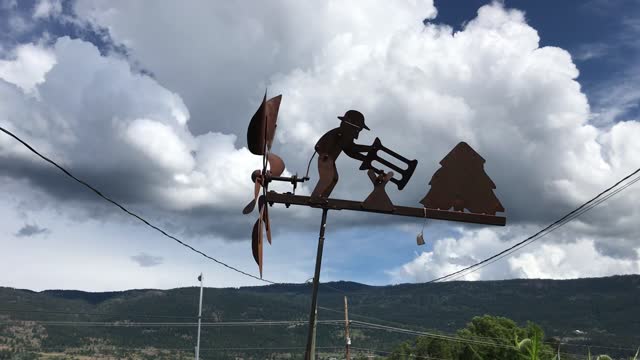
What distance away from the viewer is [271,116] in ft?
25.0

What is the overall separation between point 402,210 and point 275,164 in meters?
1.73

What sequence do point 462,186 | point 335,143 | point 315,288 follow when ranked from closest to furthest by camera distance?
point 315,288 → point 335,143 → point 462,186

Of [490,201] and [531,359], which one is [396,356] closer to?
[490,201]

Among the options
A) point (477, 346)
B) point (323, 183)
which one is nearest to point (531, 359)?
point (323, 183)

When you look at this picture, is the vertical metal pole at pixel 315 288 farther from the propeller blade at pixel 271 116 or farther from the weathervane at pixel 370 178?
the propeller blade at pixel 271 116

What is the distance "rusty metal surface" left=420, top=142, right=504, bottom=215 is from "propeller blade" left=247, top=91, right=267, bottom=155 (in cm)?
242

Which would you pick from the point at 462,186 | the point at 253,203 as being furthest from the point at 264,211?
the point at 462,186

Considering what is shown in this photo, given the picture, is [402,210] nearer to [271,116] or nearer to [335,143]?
[335,143]

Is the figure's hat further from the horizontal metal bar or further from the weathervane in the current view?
the horizontal metal bar

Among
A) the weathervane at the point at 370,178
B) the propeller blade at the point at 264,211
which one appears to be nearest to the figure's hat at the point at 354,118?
the weathervane at the point at 370,178

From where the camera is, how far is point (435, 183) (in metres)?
8.65

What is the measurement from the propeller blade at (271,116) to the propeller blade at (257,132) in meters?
0.15

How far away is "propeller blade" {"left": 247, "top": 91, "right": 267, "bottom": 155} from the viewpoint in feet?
23.3

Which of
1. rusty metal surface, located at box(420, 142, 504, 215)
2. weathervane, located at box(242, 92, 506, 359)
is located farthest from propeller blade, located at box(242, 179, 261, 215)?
rusty metal surface, located at box(420, 142, 504, 215)
